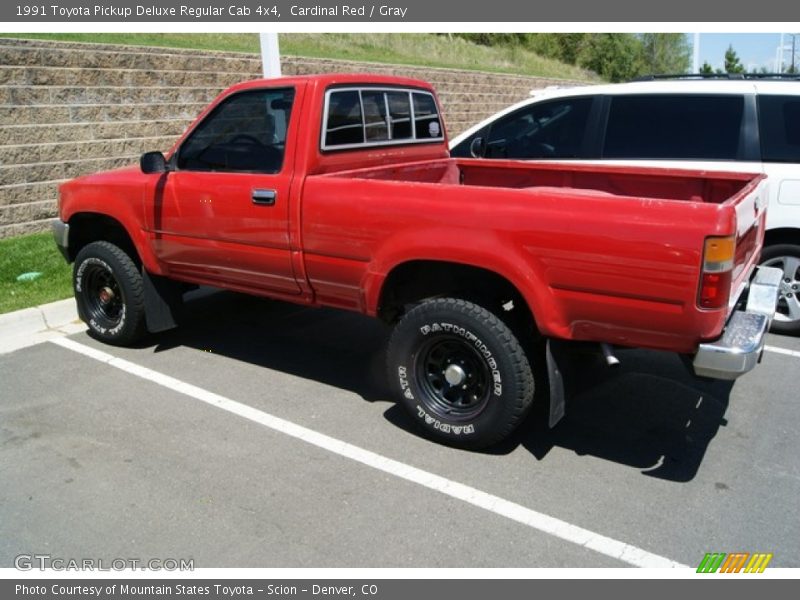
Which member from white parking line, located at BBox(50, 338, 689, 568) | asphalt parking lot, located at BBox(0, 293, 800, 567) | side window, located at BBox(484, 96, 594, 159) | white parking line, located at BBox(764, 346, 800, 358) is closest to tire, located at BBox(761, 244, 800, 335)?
white parking line, located at BBox(764, 346, 800, 358)

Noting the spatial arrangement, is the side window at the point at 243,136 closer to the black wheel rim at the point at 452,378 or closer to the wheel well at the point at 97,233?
the wheel well at the point at 97,233

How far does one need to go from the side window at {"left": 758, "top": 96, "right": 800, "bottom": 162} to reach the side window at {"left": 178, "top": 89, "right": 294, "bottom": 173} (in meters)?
3.65

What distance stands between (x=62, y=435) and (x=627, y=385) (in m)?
3.51

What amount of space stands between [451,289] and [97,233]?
317 centimetres

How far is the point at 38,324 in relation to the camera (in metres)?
6.14

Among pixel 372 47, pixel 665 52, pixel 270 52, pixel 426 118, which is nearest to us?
pixel 426 118

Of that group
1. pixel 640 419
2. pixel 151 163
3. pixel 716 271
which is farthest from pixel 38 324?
pixel 716 271

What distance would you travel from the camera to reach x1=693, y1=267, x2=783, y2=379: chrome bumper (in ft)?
10.9

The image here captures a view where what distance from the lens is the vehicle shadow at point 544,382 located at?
412 centimetres

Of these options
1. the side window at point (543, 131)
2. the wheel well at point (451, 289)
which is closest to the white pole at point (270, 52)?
the side window at point (543, 131)

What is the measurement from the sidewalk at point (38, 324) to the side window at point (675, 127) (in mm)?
4675

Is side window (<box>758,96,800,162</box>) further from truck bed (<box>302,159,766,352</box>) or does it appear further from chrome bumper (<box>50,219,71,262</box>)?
chrome bumper (<box>50,219,71,262</box>)

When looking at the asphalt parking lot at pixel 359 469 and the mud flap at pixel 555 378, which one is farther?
the mud flap at pixel 555 378

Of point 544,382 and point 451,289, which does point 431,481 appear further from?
point 451,289
